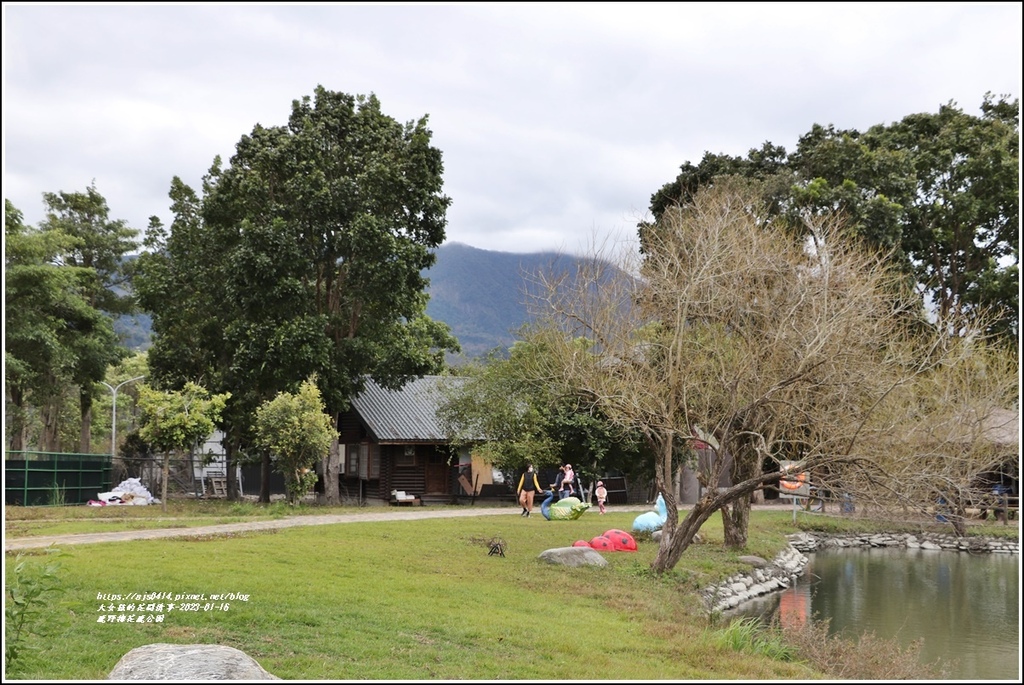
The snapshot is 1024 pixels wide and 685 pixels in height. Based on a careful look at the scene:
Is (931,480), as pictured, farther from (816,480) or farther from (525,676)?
(525,676)

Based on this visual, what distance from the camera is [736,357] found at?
14.3 m

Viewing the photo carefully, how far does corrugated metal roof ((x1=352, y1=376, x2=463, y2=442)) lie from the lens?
32.3 meters

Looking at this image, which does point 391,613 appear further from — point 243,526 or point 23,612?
point 243,526

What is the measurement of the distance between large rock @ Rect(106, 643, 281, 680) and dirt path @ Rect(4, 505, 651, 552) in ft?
26.2

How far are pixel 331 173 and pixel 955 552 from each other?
74.6 feet

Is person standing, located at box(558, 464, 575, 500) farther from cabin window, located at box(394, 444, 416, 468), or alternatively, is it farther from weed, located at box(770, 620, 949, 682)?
weed, located at box(770, 620, 949, 682)

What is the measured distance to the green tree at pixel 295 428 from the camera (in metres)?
24.7

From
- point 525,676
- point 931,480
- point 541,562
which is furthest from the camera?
point 541,562

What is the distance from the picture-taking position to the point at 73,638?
844 centimetres

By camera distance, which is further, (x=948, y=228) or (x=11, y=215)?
(x=948, y=228)

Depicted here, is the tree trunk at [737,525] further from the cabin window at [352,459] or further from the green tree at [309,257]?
the cabin window at [352,459]

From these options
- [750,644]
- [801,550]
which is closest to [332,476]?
[801,550]

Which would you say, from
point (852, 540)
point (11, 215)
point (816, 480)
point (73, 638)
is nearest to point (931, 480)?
point (816, 480)

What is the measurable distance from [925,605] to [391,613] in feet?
39.1
